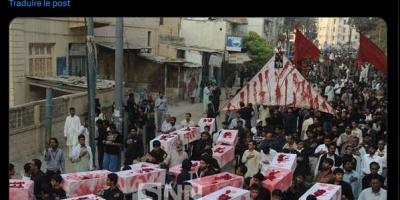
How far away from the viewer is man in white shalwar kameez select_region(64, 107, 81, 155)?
260 inches

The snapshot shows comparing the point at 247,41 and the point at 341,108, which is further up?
the point at 247,41

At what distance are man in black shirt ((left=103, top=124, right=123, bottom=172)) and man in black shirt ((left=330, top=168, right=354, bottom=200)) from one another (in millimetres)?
2480

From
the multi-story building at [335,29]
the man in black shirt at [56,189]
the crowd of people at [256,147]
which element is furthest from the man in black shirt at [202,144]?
the man in black shirt at [56,189]

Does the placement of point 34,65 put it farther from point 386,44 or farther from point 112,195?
point 386,44

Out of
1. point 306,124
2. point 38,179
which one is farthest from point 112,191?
point 306,124

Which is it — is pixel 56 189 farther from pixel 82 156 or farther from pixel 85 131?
pixel 85 131

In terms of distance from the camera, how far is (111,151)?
21.5ft

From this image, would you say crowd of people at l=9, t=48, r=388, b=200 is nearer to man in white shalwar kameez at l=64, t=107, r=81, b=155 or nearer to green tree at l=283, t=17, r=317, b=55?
man in white shalwar kameez at l=64, t=107, r=81, b=155

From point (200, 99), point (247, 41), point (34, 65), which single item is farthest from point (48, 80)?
point (247, 41)

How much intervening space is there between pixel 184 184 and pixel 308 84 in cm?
219

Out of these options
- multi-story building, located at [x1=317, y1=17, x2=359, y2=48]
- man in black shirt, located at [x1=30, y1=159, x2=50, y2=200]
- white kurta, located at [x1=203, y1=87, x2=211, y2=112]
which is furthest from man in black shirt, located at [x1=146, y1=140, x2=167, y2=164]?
white kurta, located at [x1=203, y1=87, x2=211, y2=112]

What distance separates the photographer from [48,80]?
28.7 ft

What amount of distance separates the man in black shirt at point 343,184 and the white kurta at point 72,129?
10.2 feet

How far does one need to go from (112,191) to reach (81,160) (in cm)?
151
